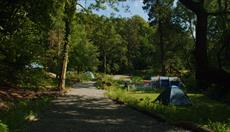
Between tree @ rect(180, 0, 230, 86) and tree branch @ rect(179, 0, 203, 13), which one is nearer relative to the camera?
tree @ rect(180, 0, 230, 86)

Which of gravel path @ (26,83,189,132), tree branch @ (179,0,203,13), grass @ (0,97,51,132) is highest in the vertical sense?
tree branch @ (179,0,203,13)

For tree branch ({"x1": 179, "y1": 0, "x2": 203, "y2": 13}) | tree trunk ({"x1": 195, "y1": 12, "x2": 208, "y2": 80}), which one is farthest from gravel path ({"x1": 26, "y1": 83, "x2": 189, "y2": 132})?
tree branch ({"x1": 179, "y1": 0, "x2": 203, "y2": 13})

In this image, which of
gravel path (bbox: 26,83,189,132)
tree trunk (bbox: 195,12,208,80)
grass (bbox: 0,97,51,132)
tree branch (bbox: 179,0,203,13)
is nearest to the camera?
grass (bbox: 0,97,51,132)

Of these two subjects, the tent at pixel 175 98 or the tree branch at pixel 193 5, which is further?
the tent at pixel 175 98

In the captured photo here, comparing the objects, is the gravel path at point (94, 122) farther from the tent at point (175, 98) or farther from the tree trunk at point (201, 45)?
the tent at point (175, 98)

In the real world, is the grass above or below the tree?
below

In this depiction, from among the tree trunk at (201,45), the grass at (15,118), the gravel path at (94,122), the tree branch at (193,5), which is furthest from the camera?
the tree branch at (193,5)

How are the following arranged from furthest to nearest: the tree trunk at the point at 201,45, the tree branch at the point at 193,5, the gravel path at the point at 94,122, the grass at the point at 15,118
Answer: the tree branch at the point at 193,5, the tree trunk at the point at 201,45, the gravel path at the point at 94,122, the grass at the point at 15,118

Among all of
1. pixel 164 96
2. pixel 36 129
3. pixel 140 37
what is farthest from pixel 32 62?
pixel 140 37

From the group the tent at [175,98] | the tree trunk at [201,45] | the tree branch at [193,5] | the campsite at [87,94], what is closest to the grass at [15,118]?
the campsite at [87,94]

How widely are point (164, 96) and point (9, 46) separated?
9.58m

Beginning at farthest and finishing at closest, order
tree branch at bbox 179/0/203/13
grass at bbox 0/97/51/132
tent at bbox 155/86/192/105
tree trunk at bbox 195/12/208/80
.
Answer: tent at bbox 155/86/192/105 → tree branch at bbox 179/0/203/13 → tree trunk at bbox 195/12/208/80 → grass at bbox 0/97/51/132

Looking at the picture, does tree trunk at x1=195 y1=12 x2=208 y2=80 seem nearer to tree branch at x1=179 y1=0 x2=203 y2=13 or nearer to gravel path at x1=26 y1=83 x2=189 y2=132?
tree branch at x1=179 y1=0 x2=203 y2=13

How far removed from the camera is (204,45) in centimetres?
1716
